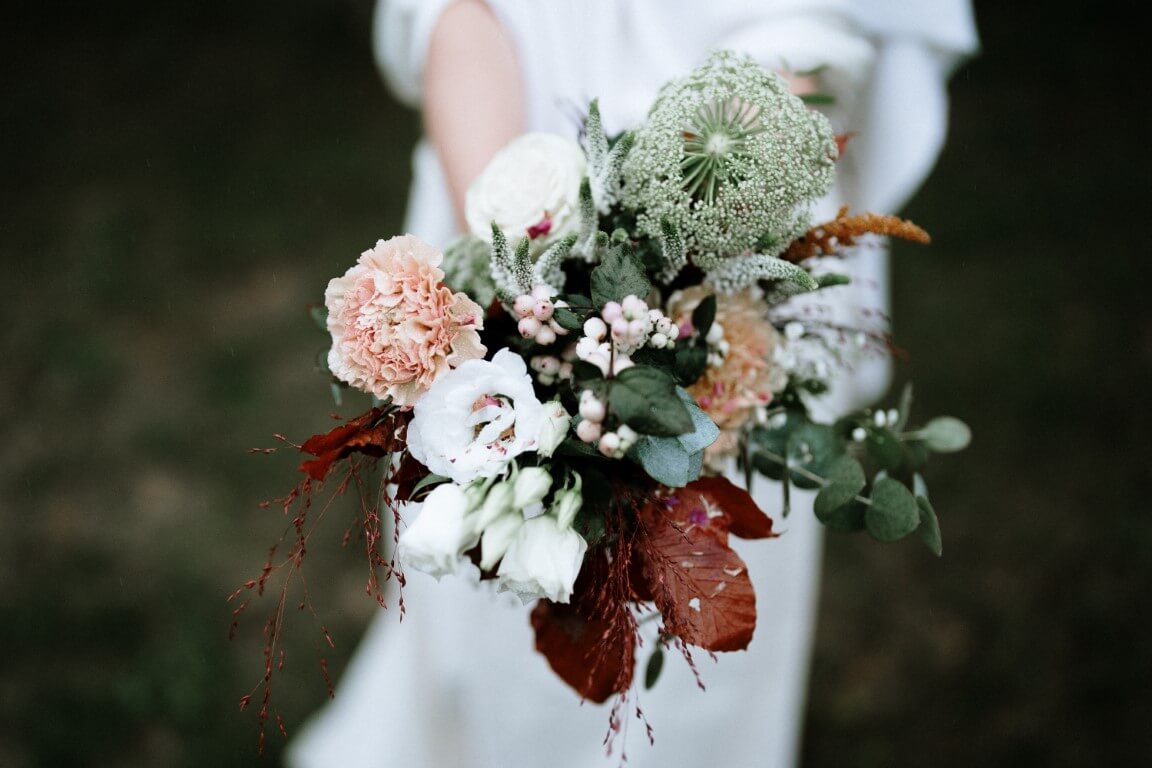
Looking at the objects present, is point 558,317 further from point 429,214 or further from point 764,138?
point 429,214

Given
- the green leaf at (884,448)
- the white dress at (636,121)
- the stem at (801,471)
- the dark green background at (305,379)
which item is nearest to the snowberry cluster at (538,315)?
the stem at (801,471)

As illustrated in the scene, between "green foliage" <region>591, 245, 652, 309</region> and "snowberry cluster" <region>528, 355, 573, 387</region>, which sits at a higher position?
"green foliage" <region>591, 245, 652, 309</region>

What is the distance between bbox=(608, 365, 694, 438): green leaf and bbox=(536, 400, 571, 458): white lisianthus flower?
0.05m

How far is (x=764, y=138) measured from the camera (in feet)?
2.89

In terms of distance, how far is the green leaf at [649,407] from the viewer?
2.66 ft

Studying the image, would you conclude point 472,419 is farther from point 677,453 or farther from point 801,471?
point 801,471

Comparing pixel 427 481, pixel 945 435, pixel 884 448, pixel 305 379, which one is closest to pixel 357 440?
pixel 427 481

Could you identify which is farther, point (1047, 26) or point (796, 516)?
point (1047, 26)

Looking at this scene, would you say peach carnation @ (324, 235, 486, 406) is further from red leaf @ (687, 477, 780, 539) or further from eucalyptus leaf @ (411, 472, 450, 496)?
red leaf @ (687, 477, 780, 539)

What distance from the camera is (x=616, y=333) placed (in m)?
0.84

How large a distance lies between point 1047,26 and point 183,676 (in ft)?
14.4

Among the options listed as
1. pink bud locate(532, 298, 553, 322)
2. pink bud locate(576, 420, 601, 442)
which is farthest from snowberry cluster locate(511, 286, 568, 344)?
pink bud locate(576, 420, 601, 442)

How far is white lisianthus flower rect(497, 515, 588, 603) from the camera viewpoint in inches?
32.0

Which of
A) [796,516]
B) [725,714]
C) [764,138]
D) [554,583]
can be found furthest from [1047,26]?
[554,583]
